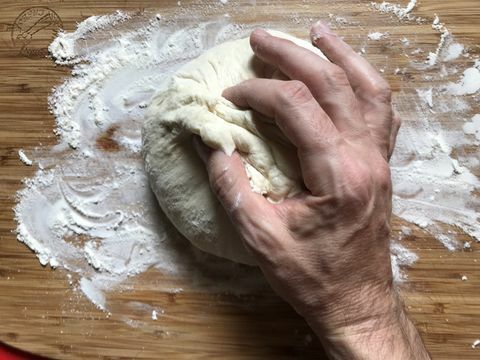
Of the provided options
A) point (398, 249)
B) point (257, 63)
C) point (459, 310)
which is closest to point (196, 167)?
point (257, 63)

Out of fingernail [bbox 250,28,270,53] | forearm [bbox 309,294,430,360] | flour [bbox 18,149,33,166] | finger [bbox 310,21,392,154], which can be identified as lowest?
forearm [bbox 309,294,430,360]

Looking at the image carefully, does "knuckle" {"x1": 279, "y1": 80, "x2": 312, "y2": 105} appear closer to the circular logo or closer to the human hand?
the human hand

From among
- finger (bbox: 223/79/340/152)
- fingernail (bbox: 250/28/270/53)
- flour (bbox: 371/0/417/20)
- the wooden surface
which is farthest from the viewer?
flour (bbox: 371/0/417/20)

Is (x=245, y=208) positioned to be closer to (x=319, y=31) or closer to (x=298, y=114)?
(x=298, y=114)

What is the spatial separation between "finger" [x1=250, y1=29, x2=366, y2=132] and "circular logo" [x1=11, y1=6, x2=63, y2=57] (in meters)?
0.56

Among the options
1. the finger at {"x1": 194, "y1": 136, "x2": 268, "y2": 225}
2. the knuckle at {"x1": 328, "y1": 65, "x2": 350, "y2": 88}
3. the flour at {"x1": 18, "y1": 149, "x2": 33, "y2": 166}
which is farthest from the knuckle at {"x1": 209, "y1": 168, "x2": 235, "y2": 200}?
the flour at {"x1": 18, "y1": 149, "x2": 33, "y2": 166}

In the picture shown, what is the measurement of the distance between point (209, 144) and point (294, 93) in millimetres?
171

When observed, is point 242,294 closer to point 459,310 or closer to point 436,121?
point 459,310

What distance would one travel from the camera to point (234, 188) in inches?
37.3

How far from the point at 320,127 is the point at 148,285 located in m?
0.50

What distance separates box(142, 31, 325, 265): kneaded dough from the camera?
991mm

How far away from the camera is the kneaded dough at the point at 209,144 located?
0.99 metres

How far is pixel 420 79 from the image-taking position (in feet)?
4.06

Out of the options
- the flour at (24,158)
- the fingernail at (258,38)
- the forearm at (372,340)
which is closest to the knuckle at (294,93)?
the fingernail at (258,38)
